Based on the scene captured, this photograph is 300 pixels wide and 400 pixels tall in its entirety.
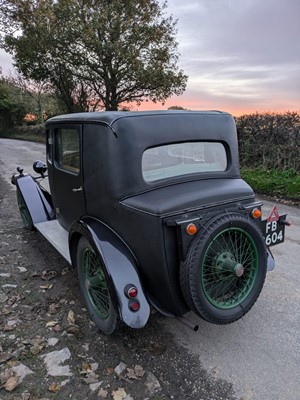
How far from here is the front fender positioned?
8.06ft

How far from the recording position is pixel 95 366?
2.53 meters

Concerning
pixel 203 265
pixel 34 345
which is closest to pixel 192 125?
pixel 203 265

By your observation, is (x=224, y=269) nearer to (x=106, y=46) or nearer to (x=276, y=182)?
(x=276, y=182)

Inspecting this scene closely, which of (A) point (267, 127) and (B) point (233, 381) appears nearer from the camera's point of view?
(B) point (233, 381)

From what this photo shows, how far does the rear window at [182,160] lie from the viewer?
9.28ft

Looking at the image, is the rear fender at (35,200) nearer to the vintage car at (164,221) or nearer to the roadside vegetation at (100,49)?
the vintage car at (164,221)

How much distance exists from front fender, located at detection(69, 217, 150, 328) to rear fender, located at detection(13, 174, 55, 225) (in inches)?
82.5

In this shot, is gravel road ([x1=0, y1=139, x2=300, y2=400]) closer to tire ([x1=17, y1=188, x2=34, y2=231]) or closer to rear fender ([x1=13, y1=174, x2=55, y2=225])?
rear fender ([x1=13, y1=174, x2=55, y2=225])

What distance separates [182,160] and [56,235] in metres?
2.07

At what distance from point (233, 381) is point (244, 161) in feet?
27.1

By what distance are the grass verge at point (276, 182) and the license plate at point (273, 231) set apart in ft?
14.4

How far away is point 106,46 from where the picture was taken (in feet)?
53.6

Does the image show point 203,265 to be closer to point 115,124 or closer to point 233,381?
point 233,381

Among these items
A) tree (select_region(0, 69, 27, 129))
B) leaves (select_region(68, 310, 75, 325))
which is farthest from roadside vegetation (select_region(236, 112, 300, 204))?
tree (select_region(0, 69, 27, 129))
